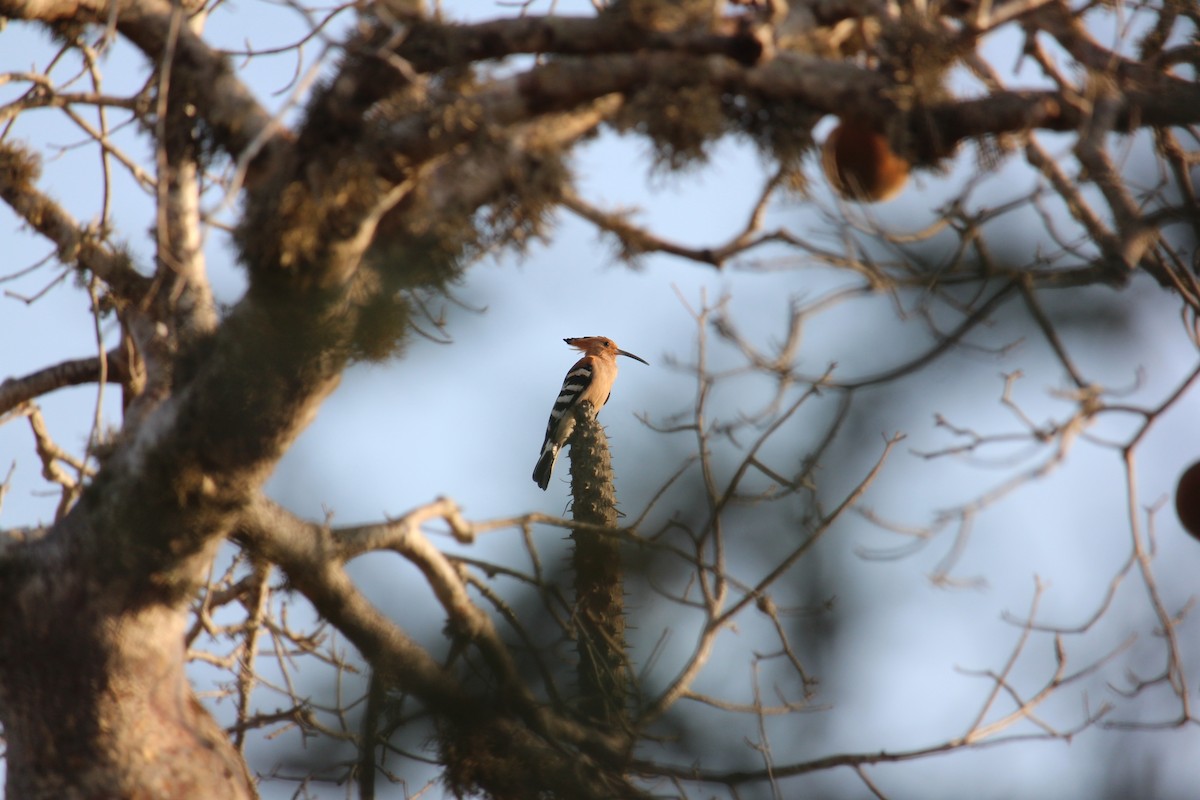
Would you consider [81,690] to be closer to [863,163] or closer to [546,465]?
[863,163]

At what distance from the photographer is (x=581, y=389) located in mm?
6816

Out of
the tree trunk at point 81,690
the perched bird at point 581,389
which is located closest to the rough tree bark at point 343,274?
the tree trunk at point 81,690

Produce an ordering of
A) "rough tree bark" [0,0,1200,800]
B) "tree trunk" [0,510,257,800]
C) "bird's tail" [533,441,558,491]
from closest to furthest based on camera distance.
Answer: "rough tree bark" [0,0,1200,800], "tree trunk" [0,510,257,800], "bird's tail" [533,441,558,491]

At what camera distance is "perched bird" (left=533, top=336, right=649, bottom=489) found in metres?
6.61

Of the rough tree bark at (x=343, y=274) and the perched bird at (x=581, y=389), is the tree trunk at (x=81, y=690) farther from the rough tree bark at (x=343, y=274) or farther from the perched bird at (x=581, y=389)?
the perched bird at (x=581, y=389)

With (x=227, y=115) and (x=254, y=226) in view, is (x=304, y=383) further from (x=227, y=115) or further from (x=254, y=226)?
(x=227, y=115)

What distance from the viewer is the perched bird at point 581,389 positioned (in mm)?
6609

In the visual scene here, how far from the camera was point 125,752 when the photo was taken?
252 cm

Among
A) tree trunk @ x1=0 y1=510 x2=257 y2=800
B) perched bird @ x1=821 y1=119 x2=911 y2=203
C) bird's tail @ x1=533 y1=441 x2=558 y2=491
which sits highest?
bird's tail @ x1=533 y1=441 x2=558 y2=491

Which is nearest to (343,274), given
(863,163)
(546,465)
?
(863,163)

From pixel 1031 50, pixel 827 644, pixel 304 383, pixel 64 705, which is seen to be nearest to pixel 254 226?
pixel 304 383

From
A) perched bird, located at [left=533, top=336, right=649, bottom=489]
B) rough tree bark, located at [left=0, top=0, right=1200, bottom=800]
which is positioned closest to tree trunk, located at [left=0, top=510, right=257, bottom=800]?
rough tree bark, located at [left=0, top=0, right=1200, bottom=800]

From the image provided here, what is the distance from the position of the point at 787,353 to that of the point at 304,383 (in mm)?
1093

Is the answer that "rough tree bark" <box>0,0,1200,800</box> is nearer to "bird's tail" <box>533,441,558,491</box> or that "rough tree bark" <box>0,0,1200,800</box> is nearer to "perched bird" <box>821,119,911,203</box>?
"perched bird" <box>821,119,911,203</box>
